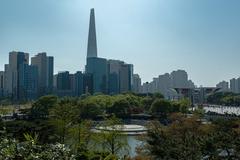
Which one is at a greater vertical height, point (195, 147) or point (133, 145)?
point (195, 147)

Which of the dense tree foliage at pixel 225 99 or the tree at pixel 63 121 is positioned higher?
the dense tree foliage at pixel 225 99

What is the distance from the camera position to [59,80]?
13588cm

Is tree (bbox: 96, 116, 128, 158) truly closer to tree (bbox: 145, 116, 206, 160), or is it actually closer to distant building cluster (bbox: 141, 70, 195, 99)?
tree (bbox: 145, 116, 206, 160)

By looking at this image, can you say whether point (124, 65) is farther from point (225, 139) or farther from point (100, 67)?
point (225, 139)

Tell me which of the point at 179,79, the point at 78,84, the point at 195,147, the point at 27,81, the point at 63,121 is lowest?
the point at 195,147

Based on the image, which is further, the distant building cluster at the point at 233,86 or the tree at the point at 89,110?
the distant building cluster at the point at 233,86

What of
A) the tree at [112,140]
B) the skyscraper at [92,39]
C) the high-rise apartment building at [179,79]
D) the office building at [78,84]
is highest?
the skyscraper at [92,39]

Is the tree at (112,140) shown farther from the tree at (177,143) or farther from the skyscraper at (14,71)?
the skyscraper at (14,71)

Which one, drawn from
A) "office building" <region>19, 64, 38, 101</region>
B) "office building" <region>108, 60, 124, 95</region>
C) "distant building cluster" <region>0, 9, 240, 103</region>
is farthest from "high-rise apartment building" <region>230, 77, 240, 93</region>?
"office building" <region>19, 64, 38, 101</region>

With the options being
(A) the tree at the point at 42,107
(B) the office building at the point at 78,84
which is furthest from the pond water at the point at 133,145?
(B) the office building at the point at 78,84

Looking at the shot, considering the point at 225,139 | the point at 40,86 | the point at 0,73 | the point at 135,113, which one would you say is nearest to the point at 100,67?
the point at 40,86

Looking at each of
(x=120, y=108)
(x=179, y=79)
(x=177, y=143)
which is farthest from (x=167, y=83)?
(x=177, y=143)

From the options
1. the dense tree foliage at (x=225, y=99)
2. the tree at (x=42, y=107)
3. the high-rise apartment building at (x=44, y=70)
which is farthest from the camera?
the high-rise apartment building at (x=44, y=70)

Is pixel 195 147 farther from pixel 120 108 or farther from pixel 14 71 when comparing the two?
pixel 14 71
